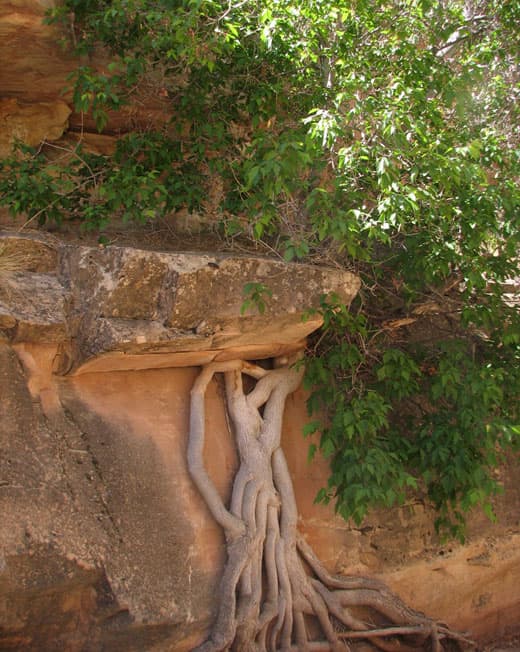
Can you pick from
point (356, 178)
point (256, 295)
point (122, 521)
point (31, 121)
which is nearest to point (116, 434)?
point (122, 521)

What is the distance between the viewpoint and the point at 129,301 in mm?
4633

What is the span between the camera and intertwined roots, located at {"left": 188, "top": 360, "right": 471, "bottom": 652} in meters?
4.69

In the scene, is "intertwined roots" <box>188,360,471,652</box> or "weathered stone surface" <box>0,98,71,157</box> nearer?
"intertwined roots" <box>188,360,471,652</box>

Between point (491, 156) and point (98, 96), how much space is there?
2741mm

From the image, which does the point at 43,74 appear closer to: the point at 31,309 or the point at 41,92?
the point at 41,92

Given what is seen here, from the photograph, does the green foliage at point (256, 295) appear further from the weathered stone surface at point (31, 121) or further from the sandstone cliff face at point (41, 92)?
the weathered stone surface at point (31, 121)

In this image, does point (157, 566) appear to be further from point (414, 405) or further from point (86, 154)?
point (86, 154)

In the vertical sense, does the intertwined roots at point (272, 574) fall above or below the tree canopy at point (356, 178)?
below

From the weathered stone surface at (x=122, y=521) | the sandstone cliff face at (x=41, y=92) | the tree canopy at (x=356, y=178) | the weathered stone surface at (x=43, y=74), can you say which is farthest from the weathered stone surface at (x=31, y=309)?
the weathered stone surface at (x=43, y=74)

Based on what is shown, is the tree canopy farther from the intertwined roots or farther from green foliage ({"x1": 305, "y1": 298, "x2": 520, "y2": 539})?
the intertwined roots

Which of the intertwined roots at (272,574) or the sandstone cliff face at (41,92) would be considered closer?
the intertwined roots at (272,574)

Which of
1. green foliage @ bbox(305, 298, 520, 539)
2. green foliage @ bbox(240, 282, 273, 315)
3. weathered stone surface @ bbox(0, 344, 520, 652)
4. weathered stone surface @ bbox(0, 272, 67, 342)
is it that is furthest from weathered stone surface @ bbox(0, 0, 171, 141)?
green foliage @ bbox(305, 298, 520, 539)

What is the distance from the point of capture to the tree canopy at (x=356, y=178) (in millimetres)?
4766

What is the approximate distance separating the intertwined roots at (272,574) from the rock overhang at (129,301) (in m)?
0.56
